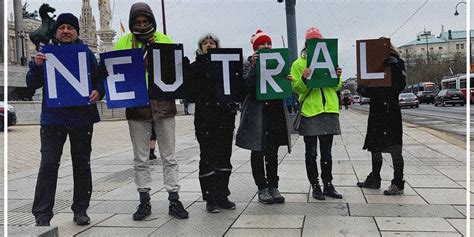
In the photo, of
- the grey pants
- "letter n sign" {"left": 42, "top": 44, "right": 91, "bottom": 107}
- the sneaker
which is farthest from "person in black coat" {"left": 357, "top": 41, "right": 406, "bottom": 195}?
"letter n sign" {"left": 42, "top": 44, "right": 91, "bottom": 107}

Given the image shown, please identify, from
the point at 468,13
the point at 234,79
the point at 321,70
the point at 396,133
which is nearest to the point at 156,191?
the point at 234,79

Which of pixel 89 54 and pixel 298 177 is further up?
pixel 89 54

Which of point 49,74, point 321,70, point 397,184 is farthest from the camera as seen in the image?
point 397,184

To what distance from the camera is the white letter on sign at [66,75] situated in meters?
4.09

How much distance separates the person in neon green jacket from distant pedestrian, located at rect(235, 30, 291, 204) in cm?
25

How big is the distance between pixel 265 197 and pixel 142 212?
51.4 inches

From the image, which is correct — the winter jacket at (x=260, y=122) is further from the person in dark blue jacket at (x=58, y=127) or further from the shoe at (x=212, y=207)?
the person in dark blue jacket at (x=58, y=127)

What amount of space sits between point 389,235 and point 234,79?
6.54 ft

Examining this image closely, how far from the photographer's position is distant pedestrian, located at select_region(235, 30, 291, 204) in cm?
504

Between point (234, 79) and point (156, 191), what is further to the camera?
point (156, 191)

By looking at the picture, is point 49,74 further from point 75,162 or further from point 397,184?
point 397,184

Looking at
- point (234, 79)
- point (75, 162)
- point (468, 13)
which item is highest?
point (468, 13)

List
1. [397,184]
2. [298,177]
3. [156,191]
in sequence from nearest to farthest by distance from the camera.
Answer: [397,184] → [156,191] → [298,177]

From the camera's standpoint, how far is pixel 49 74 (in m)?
4.10
